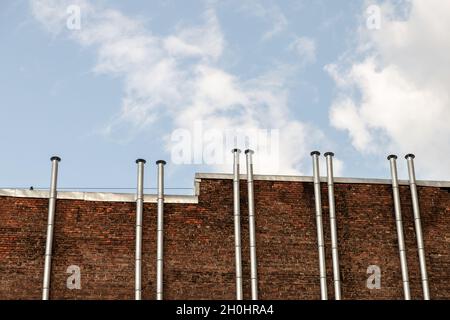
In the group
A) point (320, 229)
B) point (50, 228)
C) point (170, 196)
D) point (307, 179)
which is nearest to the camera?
point (50, 228)

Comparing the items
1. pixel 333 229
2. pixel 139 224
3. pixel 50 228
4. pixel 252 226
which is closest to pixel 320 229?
pixel 333 229

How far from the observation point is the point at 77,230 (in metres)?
18.2

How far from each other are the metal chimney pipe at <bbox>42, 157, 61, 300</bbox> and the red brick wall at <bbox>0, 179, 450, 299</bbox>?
0.63 ft

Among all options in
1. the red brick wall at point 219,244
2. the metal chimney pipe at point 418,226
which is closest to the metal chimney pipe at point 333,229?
the red brick wall at point 219,244

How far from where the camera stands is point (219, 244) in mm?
18531

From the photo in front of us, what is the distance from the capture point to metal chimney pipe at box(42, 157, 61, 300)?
1736 cm

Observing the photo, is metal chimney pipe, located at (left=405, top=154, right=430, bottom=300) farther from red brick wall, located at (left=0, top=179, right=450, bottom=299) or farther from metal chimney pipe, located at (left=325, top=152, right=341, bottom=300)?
metal chimney pipe, located at (left=325, top=152, right=341, bottom=300)

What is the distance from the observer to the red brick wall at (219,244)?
1780 cm

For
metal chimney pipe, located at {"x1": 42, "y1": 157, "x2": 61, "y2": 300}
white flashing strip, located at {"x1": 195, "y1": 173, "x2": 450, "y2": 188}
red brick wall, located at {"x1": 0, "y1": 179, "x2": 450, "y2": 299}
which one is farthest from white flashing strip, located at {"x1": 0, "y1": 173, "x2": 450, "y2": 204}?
metal chimney pipe, located at {"x1": 42, "y1": 157, "x2": 61, "y2": 300}

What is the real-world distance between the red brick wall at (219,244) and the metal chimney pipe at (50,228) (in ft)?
0.63

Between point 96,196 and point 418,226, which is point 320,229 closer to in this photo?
point 418,226

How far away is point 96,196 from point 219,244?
361 centimetres

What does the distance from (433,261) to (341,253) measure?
2.61 m
